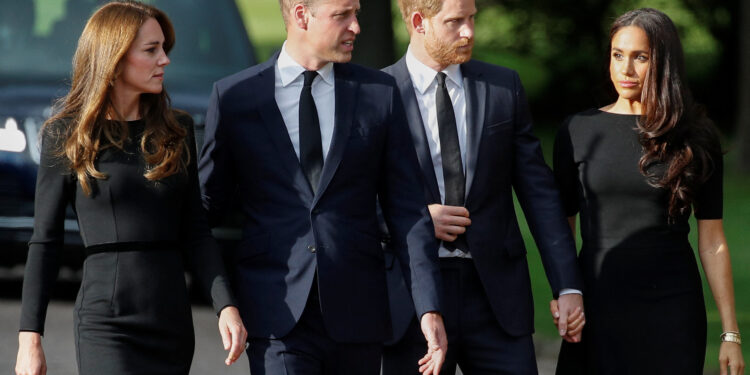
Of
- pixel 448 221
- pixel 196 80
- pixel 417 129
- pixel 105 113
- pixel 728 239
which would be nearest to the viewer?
pixel 105 113

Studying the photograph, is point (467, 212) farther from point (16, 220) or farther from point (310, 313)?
point (16, 220)

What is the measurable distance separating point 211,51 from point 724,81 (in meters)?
16.3

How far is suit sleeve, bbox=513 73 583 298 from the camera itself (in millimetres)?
5703

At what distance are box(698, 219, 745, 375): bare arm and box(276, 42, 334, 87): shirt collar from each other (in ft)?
5.43

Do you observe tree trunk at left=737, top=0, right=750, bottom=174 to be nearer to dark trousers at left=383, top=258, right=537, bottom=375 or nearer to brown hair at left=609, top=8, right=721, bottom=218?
brown hair at left=609, top=8, right=721, bottom=218

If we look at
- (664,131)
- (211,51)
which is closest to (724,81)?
(211,51)

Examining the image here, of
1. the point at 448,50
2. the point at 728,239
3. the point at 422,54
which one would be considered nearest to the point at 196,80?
the point at 422,54

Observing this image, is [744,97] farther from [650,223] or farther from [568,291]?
[568,291]

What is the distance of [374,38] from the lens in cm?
1095

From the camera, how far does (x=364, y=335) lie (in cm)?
523

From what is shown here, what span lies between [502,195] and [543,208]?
0.17 meters

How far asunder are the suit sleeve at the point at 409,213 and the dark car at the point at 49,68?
441 centimetres

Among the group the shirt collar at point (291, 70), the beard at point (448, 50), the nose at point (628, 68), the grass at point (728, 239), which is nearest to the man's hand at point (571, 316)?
the nose at point (628, 68)

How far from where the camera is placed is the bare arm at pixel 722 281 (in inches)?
228
